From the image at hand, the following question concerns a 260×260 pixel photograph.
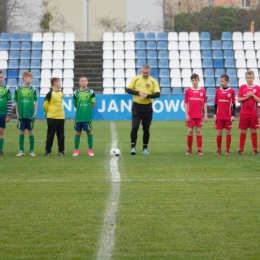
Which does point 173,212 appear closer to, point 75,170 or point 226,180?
point 226,180

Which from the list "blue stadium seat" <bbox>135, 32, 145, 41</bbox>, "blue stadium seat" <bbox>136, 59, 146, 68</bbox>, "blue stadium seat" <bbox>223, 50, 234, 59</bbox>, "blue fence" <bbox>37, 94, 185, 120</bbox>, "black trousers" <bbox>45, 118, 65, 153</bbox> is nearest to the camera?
"black trousers" <bbox>45, 118, 65, 153</bbox>

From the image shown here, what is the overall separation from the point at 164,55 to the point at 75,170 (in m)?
25.9

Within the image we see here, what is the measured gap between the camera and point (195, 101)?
50.8 feet

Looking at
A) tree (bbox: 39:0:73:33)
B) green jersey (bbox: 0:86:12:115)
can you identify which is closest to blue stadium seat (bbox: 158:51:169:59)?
tree (bbox: 39:0:73:33)

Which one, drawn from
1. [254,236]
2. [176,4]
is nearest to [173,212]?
[254,236]

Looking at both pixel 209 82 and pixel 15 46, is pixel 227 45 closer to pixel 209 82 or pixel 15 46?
pixel 209 82

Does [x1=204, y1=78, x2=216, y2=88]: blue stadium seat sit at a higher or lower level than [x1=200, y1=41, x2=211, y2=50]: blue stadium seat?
lower

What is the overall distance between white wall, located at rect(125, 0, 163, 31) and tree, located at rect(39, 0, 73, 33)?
3895mm

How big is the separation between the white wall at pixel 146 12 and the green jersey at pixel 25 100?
31.2 meters

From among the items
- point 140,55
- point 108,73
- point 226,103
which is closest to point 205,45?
point 140,55

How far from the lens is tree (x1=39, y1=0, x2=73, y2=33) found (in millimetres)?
45125

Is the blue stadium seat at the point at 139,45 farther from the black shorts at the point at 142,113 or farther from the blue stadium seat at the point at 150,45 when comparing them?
the black shorts at the point at 142,113

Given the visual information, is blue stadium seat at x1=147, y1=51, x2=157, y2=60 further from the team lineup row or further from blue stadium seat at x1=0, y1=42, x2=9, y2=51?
the team lineup row

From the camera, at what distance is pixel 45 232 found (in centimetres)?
725
